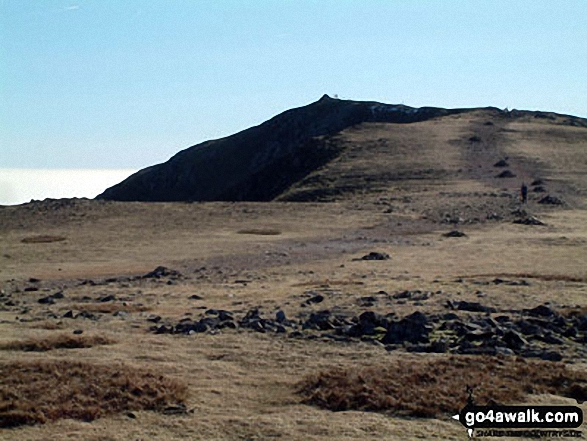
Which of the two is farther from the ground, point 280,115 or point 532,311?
point 280,115

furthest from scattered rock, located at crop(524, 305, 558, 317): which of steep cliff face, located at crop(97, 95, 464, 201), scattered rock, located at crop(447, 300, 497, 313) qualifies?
steep cliff face, located at crop(97, 95, 464, 201)

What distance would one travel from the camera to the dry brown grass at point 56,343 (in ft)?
46.2

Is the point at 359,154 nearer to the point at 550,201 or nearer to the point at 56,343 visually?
the point at 550,201

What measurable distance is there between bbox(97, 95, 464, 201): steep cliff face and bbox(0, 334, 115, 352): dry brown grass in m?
86.2

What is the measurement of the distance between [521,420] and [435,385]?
61.1 inches

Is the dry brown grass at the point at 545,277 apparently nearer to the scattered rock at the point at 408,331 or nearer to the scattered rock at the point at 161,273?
the scattered rock at the point at 408,331

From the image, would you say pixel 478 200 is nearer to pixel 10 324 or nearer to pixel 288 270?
pixel 288 270

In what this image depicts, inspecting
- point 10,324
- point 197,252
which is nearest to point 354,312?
point 10,324

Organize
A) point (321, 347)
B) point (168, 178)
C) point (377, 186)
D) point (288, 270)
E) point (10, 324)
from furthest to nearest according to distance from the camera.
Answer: point (168, 178) < point (377, 186) < point (288, 270) < point (10, 324) < point (321, 347)

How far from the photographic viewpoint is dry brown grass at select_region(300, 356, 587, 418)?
34.7 ft

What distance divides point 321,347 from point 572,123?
93.7 meters

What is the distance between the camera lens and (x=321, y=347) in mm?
14516

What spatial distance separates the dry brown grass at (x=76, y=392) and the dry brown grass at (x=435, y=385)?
217 centimetres

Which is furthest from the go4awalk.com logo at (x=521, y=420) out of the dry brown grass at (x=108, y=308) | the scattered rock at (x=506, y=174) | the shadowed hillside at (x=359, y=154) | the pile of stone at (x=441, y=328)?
the scattered rock at (x=506, y=174)
